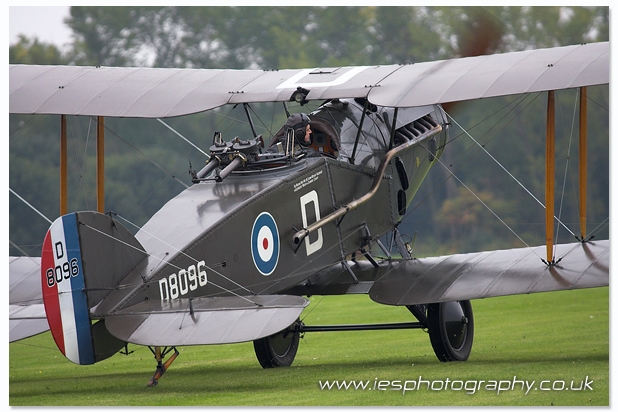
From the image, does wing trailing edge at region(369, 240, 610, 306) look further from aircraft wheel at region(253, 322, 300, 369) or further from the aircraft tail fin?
the aircraft tail fin

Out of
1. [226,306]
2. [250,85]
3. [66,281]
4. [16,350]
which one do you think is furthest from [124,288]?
[16,350]

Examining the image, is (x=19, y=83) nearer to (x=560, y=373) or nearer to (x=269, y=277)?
(x=269, y=277)

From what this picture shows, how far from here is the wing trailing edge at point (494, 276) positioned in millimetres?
9258

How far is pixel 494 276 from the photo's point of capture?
9.66 meters

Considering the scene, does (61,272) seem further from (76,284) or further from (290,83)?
(290,83)

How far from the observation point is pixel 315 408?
24.9 feet

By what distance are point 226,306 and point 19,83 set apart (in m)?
5.27

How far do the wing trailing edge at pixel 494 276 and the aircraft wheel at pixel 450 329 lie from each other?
391 millimetres

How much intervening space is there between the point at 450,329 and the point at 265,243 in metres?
2.36

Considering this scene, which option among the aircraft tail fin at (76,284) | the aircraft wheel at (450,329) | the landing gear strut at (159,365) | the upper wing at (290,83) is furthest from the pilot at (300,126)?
the aircraft tail fin at (76,284)

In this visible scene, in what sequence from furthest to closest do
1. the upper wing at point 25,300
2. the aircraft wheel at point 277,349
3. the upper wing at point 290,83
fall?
the aircraft wheel at point 277,349 < the upper wing at point 290,83 < the upper wing at point 25,300

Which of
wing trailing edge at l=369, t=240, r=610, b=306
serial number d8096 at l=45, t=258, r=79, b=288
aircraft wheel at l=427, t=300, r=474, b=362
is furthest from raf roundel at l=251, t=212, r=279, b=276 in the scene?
aircraft wheel at l=427, t=300, r=474, b=362

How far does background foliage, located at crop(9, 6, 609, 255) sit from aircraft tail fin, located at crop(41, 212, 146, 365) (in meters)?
11.6

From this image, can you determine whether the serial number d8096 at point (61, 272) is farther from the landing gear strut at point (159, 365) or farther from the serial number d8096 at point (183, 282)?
the landing gear strut at point (159, 365)
